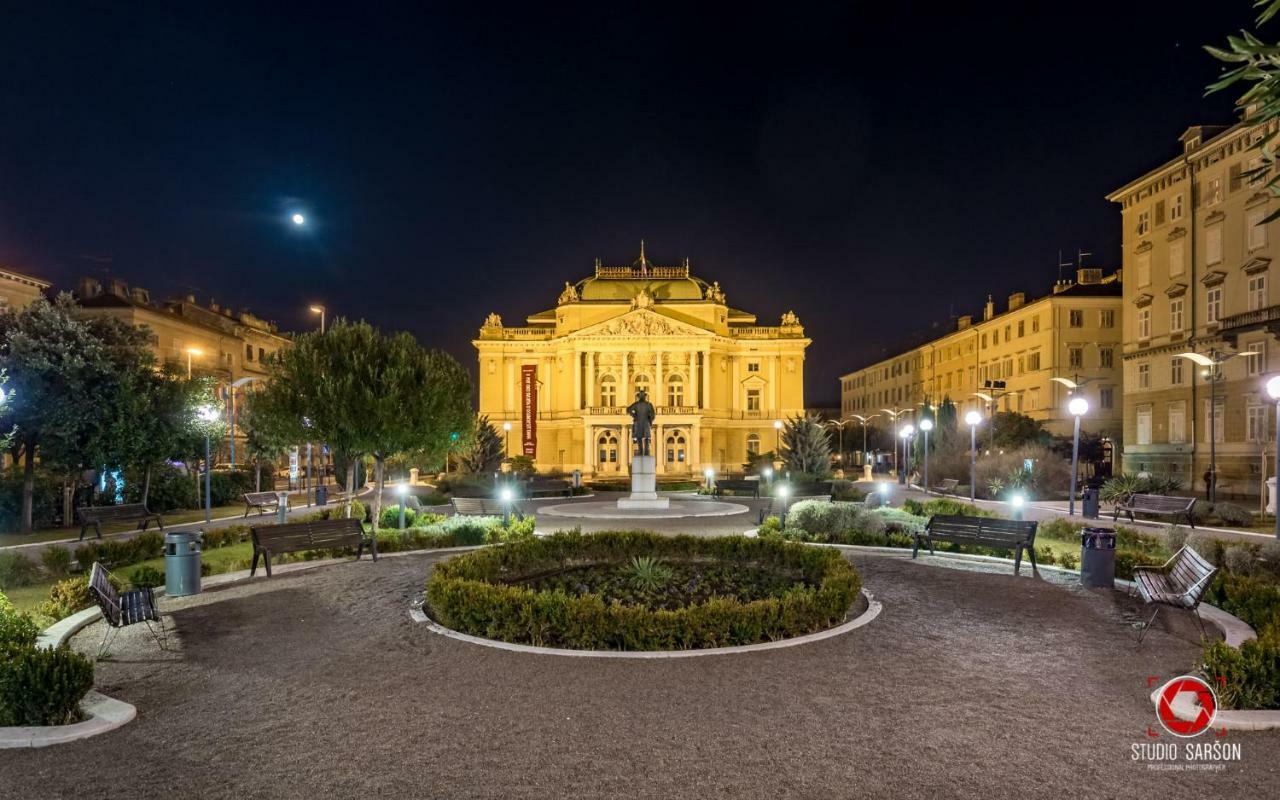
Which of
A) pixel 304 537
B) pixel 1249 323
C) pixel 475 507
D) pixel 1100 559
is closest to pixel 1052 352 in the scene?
pixel 1249 323

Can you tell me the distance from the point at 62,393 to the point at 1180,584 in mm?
28816

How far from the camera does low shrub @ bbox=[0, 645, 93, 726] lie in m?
5.92

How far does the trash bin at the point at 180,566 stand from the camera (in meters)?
11.3

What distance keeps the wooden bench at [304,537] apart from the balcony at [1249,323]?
37.8m

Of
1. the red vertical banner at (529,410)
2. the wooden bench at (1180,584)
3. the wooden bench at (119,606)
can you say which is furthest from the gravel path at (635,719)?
the red vertical banner at (529,410)

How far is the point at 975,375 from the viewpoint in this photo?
→ 72312mm

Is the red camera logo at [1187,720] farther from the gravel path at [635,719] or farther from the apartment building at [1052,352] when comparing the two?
the apartment building at [1052,352]

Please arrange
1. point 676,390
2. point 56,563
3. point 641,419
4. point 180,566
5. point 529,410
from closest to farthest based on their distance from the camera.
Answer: point 180,566
point 56,563
point 641,419
point 529,410
point 676,390

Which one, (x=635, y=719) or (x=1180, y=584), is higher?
(x=1180, y=584)

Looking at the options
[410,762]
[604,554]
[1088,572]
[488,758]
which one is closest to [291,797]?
[410,762]

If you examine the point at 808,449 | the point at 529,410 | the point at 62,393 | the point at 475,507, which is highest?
the point at 62,393

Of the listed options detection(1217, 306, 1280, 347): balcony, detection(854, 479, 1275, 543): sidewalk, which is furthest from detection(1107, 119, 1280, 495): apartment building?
detection(854, 479, 1275, 543): sidewalk

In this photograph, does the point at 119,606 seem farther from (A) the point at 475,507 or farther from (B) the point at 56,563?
(A) the point at 475,507

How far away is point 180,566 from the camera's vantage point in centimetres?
1130
